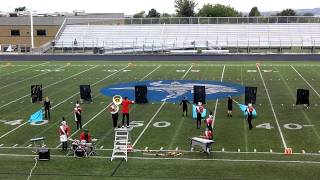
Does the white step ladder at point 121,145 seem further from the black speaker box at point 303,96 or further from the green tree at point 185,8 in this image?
the green tree at point 185,8

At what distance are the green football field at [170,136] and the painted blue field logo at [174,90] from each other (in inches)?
42.1

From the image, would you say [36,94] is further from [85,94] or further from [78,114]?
[78,114]

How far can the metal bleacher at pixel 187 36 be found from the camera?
2566 inches

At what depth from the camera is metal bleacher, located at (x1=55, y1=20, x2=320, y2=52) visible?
214 ft

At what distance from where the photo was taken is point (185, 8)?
11912 cm

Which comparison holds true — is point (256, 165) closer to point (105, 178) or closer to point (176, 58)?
point (105, 178)

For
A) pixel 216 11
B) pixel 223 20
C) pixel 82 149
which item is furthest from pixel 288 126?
pixel 216 11

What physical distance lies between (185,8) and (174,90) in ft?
294

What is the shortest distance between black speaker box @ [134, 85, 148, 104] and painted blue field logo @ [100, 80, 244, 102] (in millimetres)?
967

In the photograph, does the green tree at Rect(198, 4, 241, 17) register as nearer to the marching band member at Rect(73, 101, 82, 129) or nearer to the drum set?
the marching band member at Rect(73, 101, 82, 129)

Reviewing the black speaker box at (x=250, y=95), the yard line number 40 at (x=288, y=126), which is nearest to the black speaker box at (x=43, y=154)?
the yard line number 40 at (x=288, y=126)

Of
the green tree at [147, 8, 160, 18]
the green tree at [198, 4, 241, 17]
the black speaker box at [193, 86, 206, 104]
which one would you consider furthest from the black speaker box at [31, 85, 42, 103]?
the green tree at [147, 8, 160, 18]

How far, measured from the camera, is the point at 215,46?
64.7 m

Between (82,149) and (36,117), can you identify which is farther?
(36,117)
